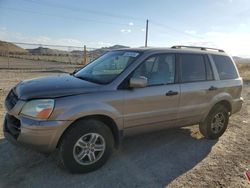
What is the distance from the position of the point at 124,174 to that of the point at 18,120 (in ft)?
5.44

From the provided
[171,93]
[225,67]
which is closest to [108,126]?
[171,93]

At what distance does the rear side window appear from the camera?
220 inches

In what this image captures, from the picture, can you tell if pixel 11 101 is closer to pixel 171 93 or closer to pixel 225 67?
pixel 171 93

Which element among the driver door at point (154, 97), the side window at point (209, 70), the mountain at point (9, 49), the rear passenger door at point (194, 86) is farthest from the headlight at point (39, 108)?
the mountain at point (9, 49)

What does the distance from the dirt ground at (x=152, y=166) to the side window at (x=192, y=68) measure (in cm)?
131

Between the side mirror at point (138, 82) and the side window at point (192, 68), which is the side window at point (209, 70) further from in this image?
the side mirror at point (138, 82)

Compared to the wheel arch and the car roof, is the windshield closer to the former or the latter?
the car roof

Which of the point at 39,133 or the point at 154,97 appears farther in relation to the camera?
the point at 154,97

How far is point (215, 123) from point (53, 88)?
3.52m

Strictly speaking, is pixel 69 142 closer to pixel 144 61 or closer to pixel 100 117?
pixel 100 117

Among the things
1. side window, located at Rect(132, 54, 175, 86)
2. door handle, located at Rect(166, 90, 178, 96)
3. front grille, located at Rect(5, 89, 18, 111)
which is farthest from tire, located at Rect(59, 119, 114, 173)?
door handle, located at Rect(166, 90, 178, 96)

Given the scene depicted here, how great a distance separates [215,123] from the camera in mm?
5629

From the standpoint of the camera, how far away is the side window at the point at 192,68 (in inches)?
193

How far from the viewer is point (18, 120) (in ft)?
11.8
